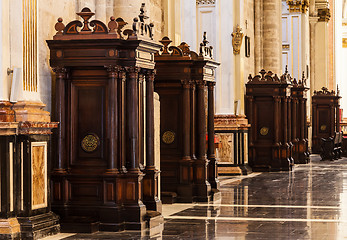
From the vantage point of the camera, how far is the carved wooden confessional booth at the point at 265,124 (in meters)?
22.4

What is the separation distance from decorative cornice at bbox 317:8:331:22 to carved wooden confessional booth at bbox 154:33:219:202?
23.2m

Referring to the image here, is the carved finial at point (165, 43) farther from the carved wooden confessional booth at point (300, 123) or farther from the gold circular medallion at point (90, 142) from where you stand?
the carved wooden confessional booth at point (300, 123)

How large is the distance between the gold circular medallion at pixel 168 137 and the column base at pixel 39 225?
4.36 meters

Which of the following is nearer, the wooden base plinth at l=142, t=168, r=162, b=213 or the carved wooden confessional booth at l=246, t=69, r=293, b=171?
the wooden base plinth at l=142, t=168, r=162, b=213

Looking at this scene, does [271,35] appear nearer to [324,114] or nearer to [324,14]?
[324,114]

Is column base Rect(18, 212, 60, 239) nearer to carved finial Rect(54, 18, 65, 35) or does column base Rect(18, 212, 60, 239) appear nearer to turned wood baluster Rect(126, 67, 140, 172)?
turned wood baluster Rect(126, 67, 140, 172)

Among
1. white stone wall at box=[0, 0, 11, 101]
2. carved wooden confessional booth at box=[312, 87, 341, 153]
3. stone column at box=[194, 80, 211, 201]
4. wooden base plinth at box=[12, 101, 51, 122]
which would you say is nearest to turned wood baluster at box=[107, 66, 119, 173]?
wooden base plinth at box=[12, 101, 51, 122]

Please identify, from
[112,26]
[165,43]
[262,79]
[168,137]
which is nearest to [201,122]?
[168,137]

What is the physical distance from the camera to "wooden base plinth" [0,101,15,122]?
359 inches

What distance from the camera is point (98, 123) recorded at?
34.7ft

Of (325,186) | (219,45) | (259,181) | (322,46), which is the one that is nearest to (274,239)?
(325,186)

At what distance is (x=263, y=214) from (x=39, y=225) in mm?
3992

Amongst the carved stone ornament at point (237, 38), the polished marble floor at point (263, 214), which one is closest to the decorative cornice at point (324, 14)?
the carved stone ornament at point (237, 38)

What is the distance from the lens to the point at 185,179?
14039mm
